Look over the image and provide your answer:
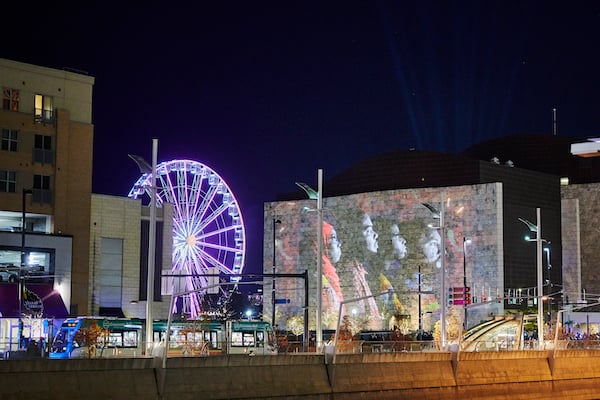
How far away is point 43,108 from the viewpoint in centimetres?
8469

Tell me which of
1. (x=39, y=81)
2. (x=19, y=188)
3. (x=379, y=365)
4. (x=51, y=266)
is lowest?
(x=379, y=365)

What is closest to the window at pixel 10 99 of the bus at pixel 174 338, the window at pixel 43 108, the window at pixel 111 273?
the window at pixel 43 108

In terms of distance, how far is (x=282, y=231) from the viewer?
15375 cm

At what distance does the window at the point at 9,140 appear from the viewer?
82.4 metres

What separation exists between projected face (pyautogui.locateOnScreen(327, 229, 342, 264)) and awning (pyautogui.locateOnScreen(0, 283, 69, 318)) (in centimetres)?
6565

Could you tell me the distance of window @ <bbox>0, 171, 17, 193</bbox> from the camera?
82.1 m

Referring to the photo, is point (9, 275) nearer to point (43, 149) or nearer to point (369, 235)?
point (43, 149)

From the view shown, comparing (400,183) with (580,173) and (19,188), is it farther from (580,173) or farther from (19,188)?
(19,188)

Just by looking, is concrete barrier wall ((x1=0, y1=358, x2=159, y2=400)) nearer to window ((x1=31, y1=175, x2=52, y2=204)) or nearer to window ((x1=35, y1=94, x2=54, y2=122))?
window ((x1=31, y1=175, x2=52, y2=204))

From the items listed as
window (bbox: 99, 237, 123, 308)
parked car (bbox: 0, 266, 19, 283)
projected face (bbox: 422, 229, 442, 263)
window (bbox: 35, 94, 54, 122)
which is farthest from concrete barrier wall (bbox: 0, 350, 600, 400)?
projected face (bbox: 422, 229, 442, 263)

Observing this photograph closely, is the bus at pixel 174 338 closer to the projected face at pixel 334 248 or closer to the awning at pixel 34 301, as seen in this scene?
the awning at pixel 34 301

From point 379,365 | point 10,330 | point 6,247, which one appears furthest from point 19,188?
point 379,365

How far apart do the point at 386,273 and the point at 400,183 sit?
13.3 meters

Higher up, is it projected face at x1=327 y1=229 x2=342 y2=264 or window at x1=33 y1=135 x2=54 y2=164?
window at x1=33 y1=135 x2=54 y2=164
